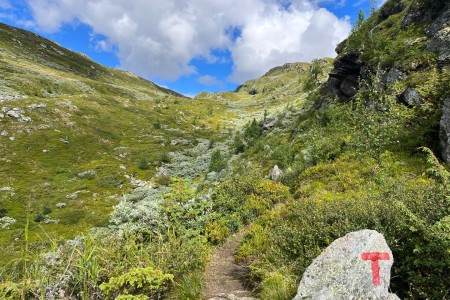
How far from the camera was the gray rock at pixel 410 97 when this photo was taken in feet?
62.3

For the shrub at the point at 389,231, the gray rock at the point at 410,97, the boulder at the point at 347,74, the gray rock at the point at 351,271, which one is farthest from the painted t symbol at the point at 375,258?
the boulder at the point at 347,74

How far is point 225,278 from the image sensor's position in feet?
31.9

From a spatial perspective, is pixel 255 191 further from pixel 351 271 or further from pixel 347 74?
pixel 347 74

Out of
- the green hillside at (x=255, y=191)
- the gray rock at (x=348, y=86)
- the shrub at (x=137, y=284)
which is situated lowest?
the shrub at (x=137, y=284)

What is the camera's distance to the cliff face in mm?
22328

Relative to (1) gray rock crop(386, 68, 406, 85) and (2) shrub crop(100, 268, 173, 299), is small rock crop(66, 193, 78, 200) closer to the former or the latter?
(2) shrub crop(100, 268, 173, 299)

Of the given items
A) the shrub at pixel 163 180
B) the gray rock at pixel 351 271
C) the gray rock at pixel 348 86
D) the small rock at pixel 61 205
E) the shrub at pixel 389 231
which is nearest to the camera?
the gray rock at pixel 351 271

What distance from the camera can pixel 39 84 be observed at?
73.8 m

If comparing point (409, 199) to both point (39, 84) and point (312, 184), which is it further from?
point (39, 84)

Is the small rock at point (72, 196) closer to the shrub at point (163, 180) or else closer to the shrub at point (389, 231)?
the shrub at point (163, 180)

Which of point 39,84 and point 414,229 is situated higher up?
point 39,84

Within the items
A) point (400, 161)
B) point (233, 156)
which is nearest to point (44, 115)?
point (233, 156)

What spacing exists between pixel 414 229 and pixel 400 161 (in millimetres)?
11349

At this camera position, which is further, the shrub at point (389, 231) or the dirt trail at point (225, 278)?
the dirt trail at point (225, 278)
